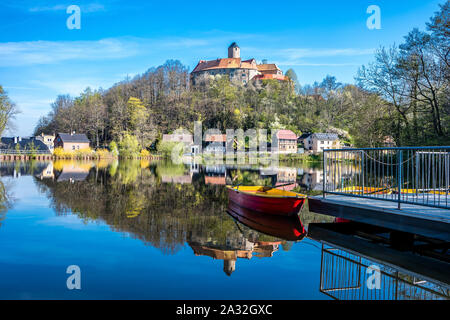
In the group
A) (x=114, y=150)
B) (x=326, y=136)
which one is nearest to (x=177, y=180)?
(x=114, y=150)

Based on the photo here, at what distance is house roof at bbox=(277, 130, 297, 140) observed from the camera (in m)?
80.9

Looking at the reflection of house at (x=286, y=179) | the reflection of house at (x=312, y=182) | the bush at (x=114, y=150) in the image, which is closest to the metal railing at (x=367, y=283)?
the reflection of house at (x=286, y=179)

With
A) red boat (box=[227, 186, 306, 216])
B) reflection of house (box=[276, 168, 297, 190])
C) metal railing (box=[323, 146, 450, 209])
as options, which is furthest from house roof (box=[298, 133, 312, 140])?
red boat (box=[227, 186, 306, 216])

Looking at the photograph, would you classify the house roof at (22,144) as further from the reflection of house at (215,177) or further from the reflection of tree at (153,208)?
the reflection of tree at (153,208)

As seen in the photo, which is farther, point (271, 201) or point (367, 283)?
point (271, 201)

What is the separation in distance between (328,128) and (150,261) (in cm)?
8146

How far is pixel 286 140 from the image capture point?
268 ft

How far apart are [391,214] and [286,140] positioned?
2873 inches

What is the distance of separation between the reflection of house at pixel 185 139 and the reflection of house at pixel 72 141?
1826 cm

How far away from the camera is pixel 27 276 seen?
7.59m

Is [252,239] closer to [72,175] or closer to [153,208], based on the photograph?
[153,208]

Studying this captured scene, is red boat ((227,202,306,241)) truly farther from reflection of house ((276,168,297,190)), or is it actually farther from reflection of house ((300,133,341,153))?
reflection of house ((300,133,341,153))
